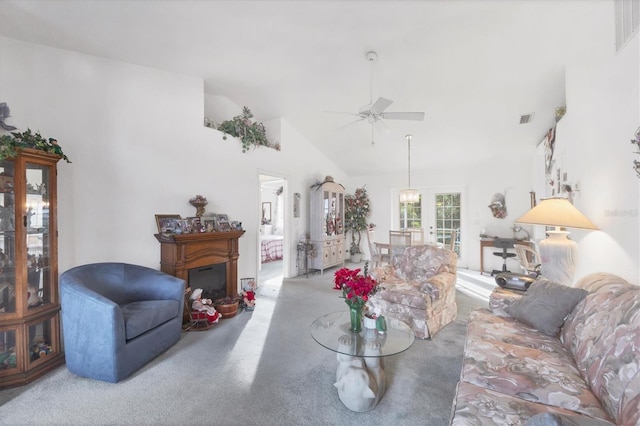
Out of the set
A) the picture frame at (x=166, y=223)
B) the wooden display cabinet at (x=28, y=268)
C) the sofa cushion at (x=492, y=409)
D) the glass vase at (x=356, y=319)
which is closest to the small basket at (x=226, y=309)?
the picture frame at (x=166, y=223)

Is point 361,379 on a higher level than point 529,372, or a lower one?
lower

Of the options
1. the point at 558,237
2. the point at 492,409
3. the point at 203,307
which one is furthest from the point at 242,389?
the point at 558,237

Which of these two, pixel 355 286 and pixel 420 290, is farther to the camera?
pixel 420 290

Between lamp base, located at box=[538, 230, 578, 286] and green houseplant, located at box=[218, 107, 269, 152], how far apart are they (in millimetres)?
3765

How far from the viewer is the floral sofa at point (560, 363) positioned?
3.84 ft

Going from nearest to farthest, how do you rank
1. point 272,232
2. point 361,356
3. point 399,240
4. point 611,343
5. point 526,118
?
point 611,343, point 361,356, point 526,118, point 399,240, point 272,232

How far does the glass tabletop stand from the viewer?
1.82 meters

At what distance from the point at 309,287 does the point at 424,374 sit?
265 centimetres

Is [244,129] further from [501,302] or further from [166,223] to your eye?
[501,302]

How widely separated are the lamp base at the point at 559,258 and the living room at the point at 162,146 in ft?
0.57

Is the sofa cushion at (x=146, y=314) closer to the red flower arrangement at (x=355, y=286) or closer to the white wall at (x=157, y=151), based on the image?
the white wall at (x=157, y=151)

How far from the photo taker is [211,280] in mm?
3645

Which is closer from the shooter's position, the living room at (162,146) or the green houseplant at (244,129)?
the living room at (162,146)

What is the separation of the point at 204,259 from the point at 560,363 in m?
3.34
